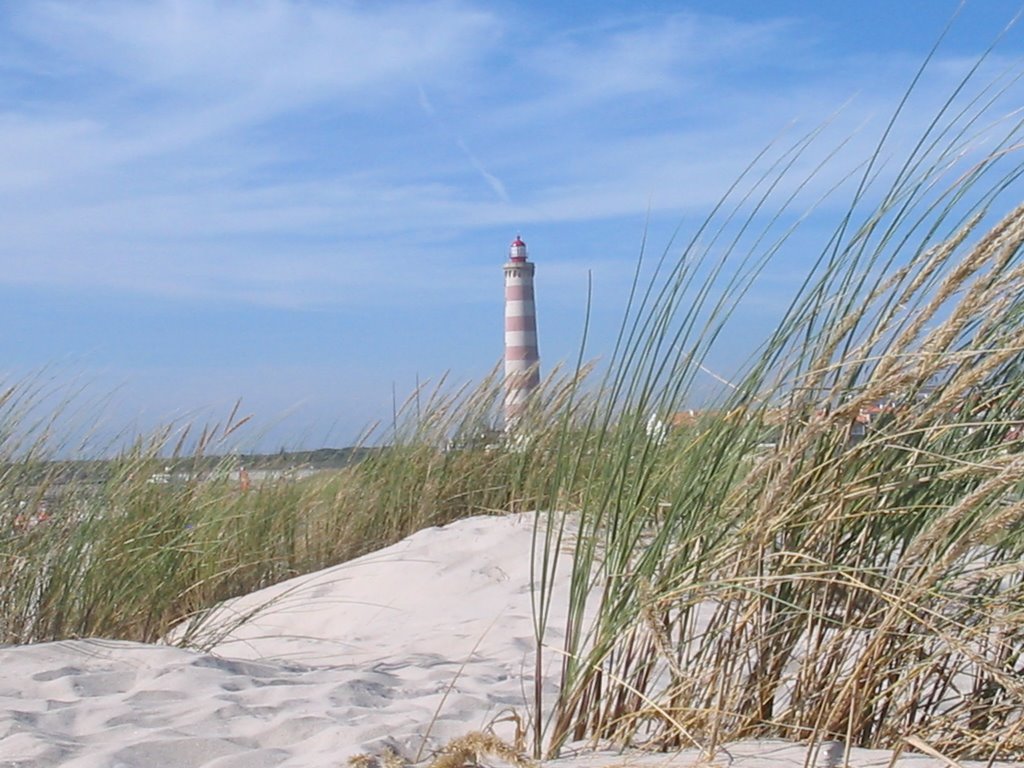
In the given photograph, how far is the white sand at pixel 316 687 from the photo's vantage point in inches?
94.7

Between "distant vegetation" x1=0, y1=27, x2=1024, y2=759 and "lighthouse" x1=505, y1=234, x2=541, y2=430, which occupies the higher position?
"lighthouse" x1=505, y1=234, x2=541, y2=430

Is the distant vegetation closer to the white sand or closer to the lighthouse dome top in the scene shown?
the white sand

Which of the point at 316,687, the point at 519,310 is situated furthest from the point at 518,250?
the point at 316,687

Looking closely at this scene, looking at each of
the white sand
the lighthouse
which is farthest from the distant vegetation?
the lighthouse

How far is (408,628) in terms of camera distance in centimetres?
430

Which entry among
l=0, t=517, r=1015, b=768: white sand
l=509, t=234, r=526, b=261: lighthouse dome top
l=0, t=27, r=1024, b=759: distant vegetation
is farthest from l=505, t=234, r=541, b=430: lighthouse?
l=0, t=27, r=1024, b=759: distant vegetation

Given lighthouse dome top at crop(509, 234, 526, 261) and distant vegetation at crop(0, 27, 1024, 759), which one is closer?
distant vegetation at crop(0, 27, 1024, 759)

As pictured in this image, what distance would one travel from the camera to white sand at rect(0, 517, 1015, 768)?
241 cm

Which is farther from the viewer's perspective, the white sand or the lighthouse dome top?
the lighthouse dome top

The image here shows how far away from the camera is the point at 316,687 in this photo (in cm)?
305

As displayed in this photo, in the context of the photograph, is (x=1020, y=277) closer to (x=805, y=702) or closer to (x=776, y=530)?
(x=776, y=530)

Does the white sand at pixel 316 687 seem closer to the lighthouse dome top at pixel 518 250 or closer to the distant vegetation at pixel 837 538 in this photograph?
the distant vegetation at pixel 837 538

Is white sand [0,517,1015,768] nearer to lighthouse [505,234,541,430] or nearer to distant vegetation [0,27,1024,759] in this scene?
distant vegetation [0,27,1024,759]

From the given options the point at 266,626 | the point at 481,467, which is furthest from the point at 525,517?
the point at 266,626
